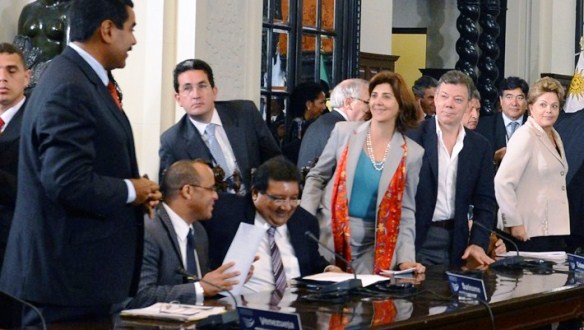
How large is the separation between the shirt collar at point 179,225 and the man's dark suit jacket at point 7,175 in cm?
51

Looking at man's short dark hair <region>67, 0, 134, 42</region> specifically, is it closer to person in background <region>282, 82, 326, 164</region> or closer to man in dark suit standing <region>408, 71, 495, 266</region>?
man in dark suit standing <region>408, 71, 495, 266</region>

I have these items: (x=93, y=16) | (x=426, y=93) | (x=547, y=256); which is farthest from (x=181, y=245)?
(x=426, y=93)

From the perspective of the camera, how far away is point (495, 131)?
7.31 meters

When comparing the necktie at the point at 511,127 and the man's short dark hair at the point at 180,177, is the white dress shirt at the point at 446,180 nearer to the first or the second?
the man's short dark hair at the point at 180,177

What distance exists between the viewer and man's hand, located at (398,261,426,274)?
4.72 m

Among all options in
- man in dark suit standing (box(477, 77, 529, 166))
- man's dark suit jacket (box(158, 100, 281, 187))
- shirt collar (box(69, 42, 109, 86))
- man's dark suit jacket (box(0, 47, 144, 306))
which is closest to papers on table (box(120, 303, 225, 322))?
man's dark suit jacket (box(0, 47, 144, 306))

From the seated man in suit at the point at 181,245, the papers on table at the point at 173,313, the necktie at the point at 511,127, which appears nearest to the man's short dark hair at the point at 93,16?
the papers on table at the point at 173,313

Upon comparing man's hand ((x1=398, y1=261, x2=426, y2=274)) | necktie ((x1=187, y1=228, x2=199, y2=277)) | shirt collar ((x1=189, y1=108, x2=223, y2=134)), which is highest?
shirt collar ((x1=189, y1=108, x2=223, y2=134))

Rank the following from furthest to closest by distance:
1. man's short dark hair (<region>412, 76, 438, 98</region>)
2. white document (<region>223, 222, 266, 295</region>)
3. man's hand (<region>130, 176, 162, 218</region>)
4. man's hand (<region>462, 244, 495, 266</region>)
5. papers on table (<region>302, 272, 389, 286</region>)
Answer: man's short dark hair (<region>412, 76, 438, 98</region>) → man's hand (<region>462, 244, 495, 266</region>) → papers on table (<region>302, 272, 389, 286</region>) → white document (<region>223, 222, 266, 295</region>) → man's hand (<region>130, 176, 162, 218</region>)

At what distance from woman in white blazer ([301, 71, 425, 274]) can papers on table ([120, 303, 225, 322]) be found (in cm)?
152

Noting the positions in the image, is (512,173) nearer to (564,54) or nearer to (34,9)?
(34,9)

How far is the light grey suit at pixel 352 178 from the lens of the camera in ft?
16.0

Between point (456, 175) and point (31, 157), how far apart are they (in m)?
2.52

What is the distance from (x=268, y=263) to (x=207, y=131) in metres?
0.72
